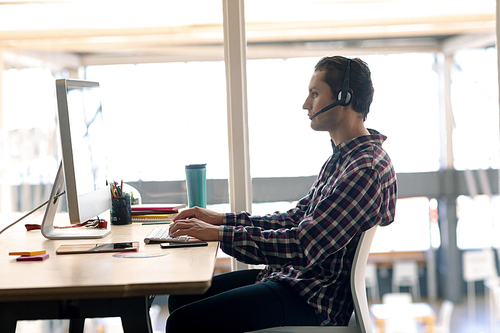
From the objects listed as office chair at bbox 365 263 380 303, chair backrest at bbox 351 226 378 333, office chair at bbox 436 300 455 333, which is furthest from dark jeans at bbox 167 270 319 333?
office chair at bbox 436 300 455 333

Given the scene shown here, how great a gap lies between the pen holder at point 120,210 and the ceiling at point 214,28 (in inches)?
30.9

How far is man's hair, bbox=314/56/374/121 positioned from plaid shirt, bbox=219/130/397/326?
14cm

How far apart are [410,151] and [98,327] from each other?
5.71 ft

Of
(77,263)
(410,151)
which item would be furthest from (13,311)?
(410,151)

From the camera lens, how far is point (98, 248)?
1282mm

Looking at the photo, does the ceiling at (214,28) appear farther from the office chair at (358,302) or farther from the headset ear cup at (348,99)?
the office chair at (358,302)

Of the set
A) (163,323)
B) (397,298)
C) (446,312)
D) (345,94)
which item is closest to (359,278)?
(345,94)

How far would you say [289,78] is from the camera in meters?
Result: 2.13

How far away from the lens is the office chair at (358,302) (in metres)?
1.29

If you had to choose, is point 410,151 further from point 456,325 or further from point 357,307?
point 357,307

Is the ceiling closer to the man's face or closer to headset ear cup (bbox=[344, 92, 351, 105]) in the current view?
the man's face

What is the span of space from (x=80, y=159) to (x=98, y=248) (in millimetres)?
286

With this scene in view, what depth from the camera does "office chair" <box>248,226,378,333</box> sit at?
129 cm

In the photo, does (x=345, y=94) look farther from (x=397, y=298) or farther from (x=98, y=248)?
(x=397, y=298)
